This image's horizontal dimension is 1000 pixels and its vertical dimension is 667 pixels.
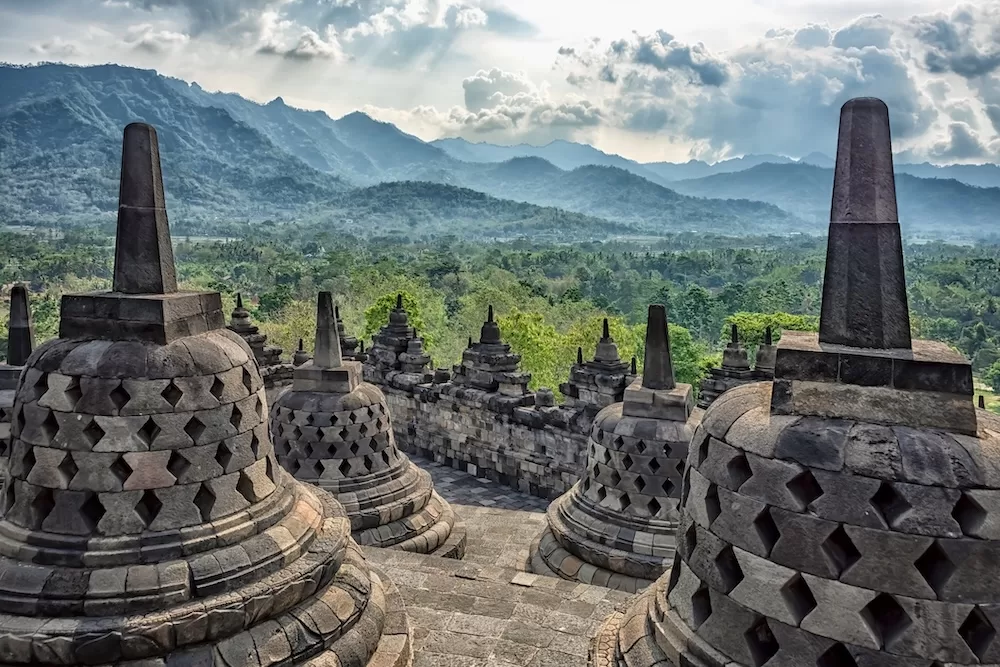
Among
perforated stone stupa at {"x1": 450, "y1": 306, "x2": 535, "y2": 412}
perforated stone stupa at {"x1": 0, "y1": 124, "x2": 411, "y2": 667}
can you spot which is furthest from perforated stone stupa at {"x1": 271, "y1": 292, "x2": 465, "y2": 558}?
perforated stone stupa at {"x1": 450, "y1": 306, "x2": 535, "y2": 412}

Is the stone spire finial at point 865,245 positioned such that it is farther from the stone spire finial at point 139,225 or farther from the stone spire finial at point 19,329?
the stone spire finial at point 19,329

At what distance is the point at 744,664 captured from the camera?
3270 mm

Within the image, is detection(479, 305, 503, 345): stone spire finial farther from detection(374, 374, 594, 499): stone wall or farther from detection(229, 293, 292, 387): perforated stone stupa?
detection(229, 293, 292, 387): perforated stone stupa

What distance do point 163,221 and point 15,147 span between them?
230050 mm

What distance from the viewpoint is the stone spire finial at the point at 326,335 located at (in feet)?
29.6

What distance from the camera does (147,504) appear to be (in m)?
4.36

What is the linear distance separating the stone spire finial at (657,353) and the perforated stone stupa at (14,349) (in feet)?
22.1

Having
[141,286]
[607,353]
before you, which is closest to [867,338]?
[141,286]

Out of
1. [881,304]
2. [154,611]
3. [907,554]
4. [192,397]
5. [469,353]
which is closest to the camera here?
[907,554]

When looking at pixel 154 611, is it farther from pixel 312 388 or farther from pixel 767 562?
pixel 312 388

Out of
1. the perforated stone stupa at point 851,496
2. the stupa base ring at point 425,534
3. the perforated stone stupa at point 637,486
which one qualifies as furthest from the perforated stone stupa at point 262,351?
the perforated stone stupa at point 851,496

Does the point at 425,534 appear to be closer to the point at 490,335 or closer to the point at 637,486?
the point at 637,486

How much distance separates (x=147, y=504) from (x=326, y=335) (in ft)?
16.1

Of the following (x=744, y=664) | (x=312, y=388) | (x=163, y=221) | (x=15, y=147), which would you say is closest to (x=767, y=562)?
(x=744, y=664)
